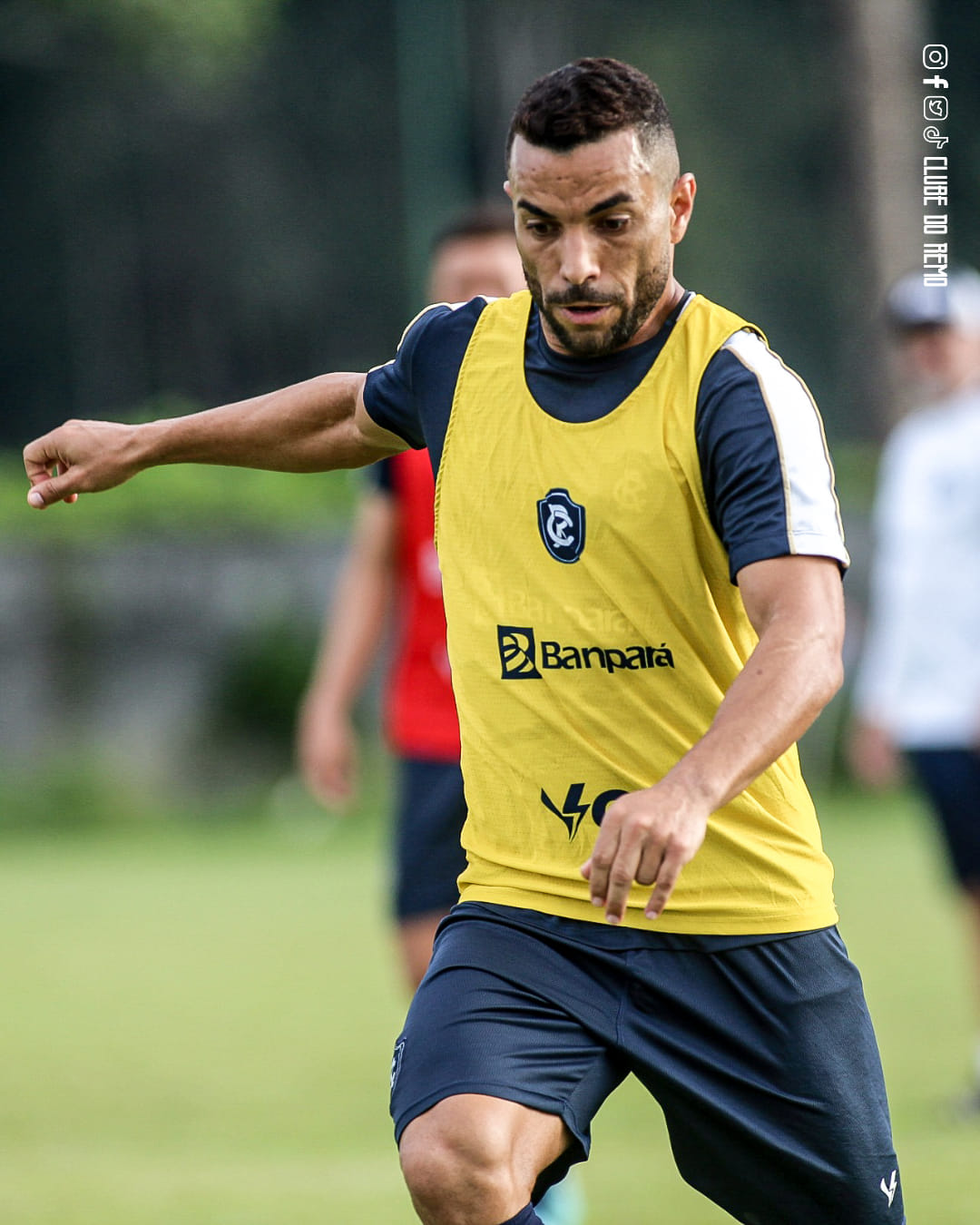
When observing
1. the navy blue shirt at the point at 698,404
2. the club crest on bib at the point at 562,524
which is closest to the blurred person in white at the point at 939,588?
the navy blue shirt at the point at 698,404

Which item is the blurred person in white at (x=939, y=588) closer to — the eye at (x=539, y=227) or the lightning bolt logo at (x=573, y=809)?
the lightning bolt logo at (x=573, y=809)

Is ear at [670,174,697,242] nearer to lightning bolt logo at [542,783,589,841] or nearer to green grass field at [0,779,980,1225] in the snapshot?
lightning bolt logo at [542,783,589,841]

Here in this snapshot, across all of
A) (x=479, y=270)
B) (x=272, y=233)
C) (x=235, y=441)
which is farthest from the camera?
(x=272, y=233)

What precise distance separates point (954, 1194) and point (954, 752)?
177 centimetres

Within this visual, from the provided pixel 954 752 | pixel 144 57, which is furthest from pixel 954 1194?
pixel 144 57

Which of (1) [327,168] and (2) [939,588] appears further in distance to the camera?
(1) [327,168]

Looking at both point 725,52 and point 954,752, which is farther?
point 725,52

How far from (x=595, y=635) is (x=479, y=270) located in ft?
7.97

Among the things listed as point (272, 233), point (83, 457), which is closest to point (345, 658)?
point (83, 457)

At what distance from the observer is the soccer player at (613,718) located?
3170 millimetres

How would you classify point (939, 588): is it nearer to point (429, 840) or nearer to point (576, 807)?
point (429, 840)

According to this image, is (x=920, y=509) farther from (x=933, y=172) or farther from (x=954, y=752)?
(x=933, y=172)

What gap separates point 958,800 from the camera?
6.66 meters

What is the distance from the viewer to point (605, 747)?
335cm
